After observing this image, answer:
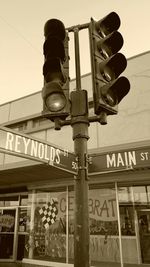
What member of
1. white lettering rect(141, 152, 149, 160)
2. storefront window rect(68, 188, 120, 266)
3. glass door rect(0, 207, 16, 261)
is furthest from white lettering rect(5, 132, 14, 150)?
glass door rect(0, 207, 16, 261)

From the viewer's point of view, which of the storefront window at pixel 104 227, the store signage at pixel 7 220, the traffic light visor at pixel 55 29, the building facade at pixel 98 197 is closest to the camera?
the traffic light visor at pixel 55 29

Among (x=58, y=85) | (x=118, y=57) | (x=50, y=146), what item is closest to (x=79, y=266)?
(x=50, y=146)

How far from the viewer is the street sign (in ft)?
8.21

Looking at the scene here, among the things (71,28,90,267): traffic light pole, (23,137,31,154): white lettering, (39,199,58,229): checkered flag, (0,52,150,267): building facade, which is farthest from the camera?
(39,199,58,229): checkered flag

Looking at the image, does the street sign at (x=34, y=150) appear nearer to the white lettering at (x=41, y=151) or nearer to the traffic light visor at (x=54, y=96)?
the white lettering at (x=41, y=151)

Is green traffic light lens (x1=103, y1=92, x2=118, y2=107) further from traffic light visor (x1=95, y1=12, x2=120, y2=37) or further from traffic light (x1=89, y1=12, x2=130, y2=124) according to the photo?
traffic light visor (x1=95, y1=12, x2=120, y2=37)

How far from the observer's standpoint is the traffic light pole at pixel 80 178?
220cm

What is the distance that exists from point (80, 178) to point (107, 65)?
3.80ft

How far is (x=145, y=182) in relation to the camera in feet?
29.0

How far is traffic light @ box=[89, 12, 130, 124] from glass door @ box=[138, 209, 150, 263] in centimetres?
687

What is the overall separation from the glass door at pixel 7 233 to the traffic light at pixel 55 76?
436 inches

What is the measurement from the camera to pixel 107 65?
8.74 ft

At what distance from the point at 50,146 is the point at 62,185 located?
814 centimetres

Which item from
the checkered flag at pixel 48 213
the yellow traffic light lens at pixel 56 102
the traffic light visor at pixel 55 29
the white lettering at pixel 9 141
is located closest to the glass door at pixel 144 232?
the checkered flag at pixel 48 213
